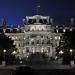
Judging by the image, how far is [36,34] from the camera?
14775cm

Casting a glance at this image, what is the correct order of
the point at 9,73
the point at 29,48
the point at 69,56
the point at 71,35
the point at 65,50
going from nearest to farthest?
the point at 9,73, the point at 69,56, the point at 65,50, the point at 71,35, the point at 29,48

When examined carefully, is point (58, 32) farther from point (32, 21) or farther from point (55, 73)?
point (55, 73)

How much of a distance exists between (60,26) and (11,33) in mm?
21084

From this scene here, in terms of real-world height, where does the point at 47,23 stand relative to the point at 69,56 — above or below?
above

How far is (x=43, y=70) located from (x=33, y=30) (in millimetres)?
96912

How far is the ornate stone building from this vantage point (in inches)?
5576

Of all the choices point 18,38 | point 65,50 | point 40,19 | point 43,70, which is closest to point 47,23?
point 40,19

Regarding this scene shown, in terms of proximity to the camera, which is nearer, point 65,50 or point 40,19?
point 65,50

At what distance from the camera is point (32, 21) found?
152375 mm

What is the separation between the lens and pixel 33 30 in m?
150

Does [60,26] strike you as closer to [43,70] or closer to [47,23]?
[47,23]

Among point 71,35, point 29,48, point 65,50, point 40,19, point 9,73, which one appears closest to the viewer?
point 9,73

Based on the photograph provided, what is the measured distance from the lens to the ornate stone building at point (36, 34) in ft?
465

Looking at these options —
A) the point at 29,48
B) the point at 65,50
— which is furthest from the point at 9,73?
the point at 29,48
